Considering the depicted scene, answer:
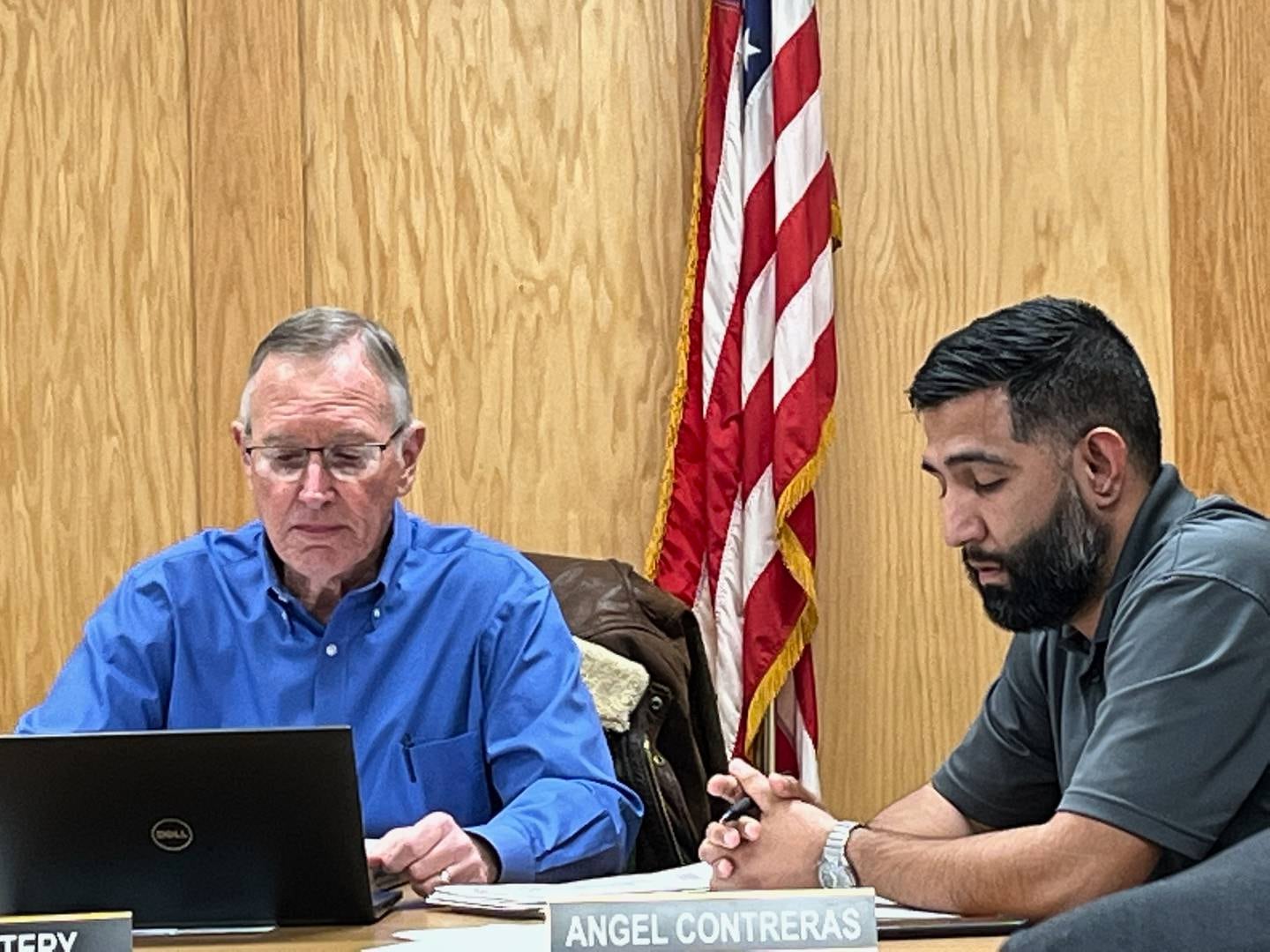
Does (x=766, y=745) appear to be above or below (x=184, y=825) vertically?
below

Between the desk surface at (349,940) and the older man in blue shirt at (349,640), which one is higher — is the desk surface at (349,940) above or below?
below

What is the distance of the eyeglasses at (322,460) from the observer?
2.62 metres

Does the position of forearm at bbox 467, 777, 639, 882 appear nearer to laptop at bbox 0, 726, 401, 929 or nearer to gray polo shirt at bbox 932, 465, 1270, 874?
laptop at bbox 0, 726, 401, 929

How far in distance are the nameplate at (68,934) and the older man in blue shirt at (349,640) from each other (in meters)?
0.99

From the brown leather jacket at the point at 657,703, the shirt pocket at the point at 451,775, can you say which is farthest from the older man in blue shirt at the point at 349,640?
the brown leather jacket at the point at 657,703

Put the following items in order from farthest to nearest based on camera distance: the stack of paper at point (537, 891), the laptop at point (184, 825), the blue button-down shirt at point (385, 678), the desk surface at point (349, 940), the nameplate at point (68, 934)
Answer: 1. the blue button-down shirt at point (385, 678)
2. the stack of paper at point (537, 891)
3. the laptop at point (184, 825)
4. the desk surface at point (349, 940)
5. the nameplate at point (68, 934)

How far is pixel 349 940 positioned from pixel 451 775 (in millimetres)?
751

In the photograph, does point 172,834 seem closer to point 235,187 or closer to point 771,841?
point 771,841

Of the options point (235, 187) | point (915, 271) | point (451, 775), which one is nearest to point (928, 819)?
point (451, 775)

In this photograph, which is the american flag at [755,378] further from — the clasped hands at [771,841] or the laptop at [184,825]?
the laptop at [184,825]

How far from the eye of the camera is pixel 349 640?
2.63m

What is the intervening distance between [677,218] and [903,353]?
22.2 inches

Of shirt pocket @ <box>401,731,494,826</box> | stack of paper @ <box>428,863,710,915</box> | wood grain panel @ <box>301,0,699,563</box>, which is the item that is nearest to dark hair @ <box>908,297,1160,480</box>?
stack of paper @ <box>428,863,710,915</box>

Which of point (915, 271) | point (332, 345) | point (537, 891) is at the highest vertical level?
point (915, 271)
